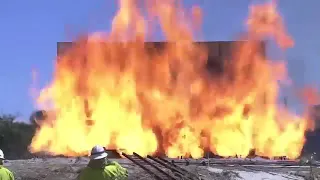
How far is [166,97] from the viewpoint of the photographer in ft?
96.0

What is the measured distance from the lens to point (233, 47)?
99.9 feet

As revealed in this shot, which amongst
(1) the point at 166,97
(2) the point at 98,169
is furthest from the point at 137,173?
(1) the point at 166,97

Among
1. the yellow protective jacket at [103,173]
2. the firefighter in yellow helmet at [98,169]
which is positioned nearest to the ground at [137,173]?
the yellow protective jacket at [103,173]

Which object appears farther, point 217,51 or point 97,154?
point 217,51

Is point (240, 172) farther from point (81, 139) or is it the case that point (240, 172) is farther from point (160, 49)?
point (160, 49)

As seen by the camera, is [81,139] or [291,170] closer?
[291,170]

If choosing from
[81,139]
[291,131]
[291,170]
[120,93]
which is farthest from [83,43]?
[291,170]

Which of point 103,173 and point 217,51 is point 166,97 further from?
point 103,173

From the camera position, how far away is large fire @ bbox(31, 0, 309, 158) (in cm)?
2770

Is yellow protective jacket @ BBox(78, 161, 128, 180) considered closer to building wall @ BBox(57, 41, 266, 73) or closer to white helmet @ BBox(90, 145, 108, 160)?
white helmet @ BBox(90, 145, 108, 160)

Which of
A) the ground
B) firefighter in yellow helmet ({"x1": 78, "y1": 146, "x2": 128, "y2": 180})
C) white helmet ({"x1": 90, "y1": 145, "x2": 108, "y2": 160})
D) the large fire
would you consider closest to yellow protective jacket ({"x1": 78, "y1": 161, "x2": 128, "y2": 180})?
firefighter in yellow helmet ({"x1": 78, "y1": 146, "x2": 128, "y2": 180})

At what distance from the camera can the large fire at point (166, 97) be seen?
Result: 90.9 feet

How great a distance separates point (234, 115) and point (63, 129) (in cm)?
794

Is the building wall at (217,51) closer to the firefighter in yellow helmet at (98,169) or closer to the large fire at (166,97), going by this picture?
the large fire at (166,97)
